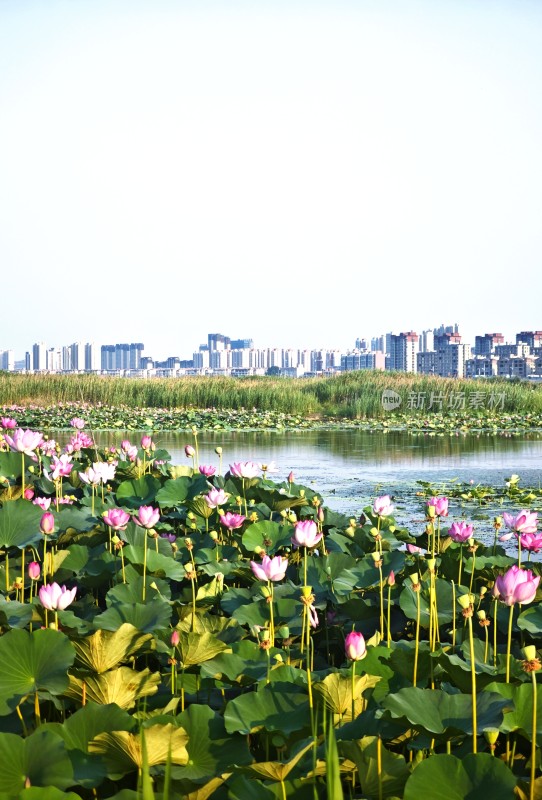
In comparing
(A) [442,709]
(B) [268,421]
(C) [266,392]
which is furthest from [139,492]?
(C) [266,392]

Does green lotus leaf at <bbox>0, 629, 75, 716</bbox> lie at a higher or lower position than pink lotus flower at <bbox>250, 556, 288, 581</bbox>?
lower

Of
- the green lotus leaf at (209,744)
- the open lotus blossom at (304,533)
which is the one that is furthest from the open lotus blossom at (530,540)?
the green lotus leaf at (209,744)

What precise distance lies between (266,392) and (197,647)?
56.6ft

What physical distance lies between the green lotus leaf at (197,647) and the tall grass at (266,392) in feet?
50.8

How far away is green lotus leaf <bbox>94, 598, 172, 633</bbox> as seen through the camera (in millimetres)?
1871

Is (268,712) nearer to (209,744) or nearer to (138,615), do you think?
(209,744)

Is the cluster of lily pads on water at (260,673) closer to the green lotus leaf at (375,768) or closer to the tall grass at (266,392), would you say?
the green lotus leaf at (375,768)

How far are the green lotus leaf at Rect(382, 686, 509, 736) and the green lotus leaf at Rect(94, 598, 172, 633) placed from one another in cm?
66

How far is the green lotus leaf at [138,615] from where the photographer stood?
187 centimetres

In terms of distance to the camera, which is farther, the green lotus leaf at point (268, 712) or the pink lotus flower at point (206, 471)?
the pink lotus flower at point (206, 471)

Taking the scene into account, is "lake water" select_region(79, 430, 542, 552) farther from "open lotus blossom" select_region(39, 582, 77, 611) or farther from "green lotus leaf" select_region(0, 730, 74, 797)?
"green lotus leaf" select_region(0, 730, 74, 797)

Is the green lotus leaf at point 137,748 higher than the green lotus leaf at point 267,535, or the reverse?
the green lotus leaf at point 267,535

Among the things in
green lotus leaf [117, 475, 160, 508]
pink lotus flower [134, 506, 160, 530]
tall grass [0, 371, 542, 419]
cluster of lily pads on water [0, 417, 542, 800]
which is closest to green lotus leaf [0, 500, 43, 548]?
cluster of lily pads on water [0, 417, 542, 800]

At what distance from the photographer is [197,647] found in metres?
1.67
